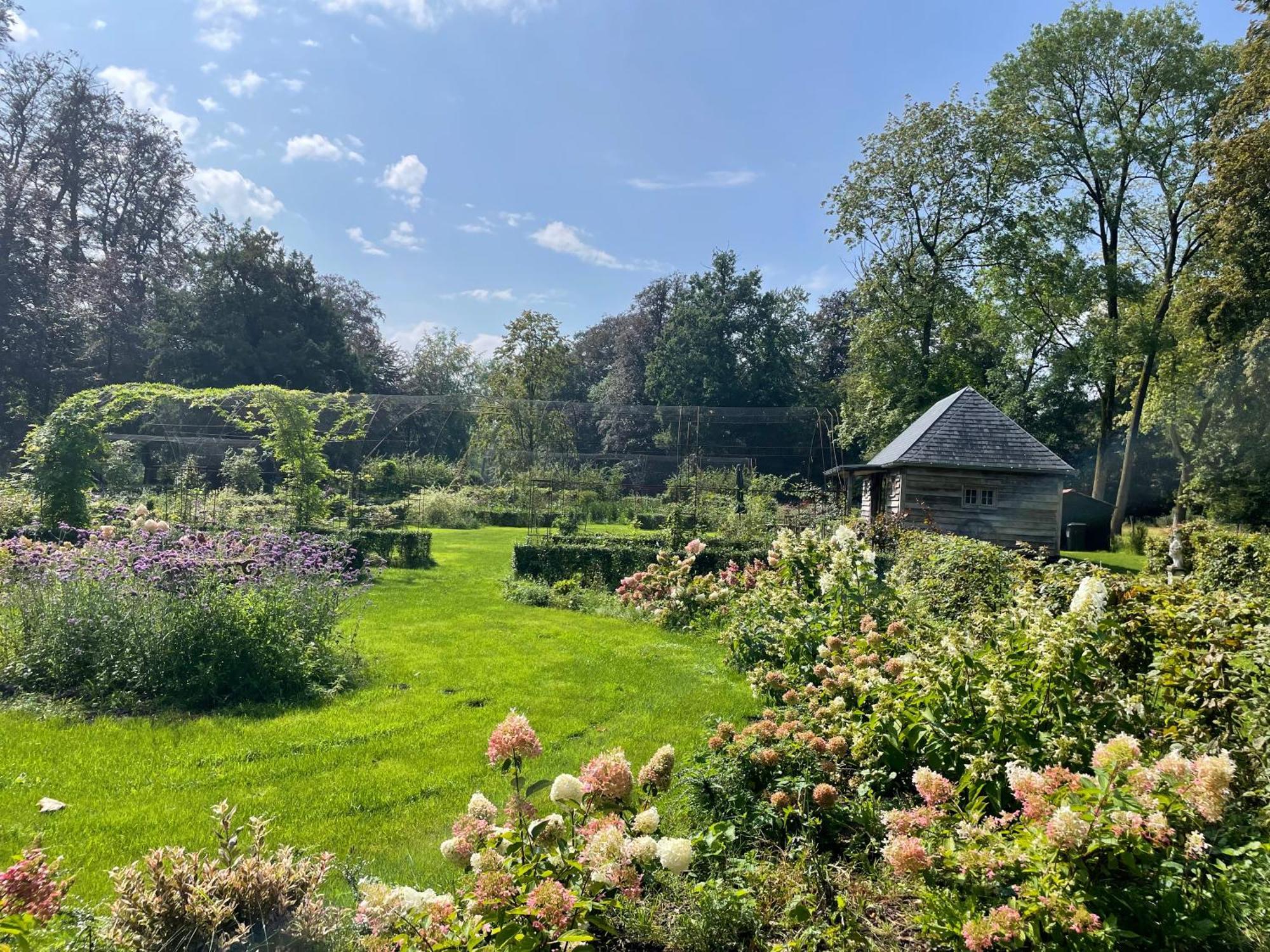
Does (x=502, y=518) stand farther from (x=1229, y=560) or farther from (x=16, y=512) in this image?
(x=1229, y=560)

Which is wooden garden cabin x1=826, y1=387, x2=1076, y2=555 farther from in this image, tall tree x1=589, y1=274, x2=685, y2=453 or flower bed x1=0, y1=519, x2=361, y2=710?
tall tree x1=589, y1=274, x2=685, y2=453

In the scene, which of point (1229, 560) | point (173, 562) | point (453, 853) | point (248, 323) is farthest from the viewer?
point (248, 323)

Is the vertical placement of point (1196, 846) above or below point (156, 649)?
above

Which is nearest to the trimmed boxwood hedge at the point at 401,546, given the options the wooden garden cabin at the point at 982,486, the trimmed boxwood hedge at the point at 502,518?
the trimmed boxwood hedge at the point at 502,518

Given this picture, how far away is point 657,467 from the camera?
78.8ft

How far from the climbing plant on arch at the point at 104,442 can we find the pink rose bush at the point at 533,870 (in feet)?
35.9

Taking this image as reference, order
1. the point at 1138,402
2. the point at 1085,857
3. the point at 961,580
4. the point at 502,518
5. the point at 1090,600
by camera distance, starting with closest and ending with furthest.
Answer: the point at 1085,857
the point at 1090,600
the point at 961,580
the point at 1138,402
the point at 502,518

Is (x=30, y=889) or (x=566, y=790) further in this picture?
(x=566, y=790)

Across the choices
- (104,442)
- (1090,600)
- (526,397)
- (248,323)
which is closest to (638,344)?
(526,397)

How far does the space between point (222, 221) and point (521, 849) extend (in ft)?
128

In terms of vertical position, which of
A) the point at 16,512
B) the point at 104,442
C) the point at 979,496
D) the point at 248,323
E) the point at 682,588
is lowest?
the point at 682,588

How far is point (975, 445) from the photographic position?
1322cm

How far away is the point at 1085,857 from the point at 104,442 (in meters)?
14.6

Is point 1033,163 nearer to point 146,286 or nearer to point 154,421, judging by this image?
point 154,421
